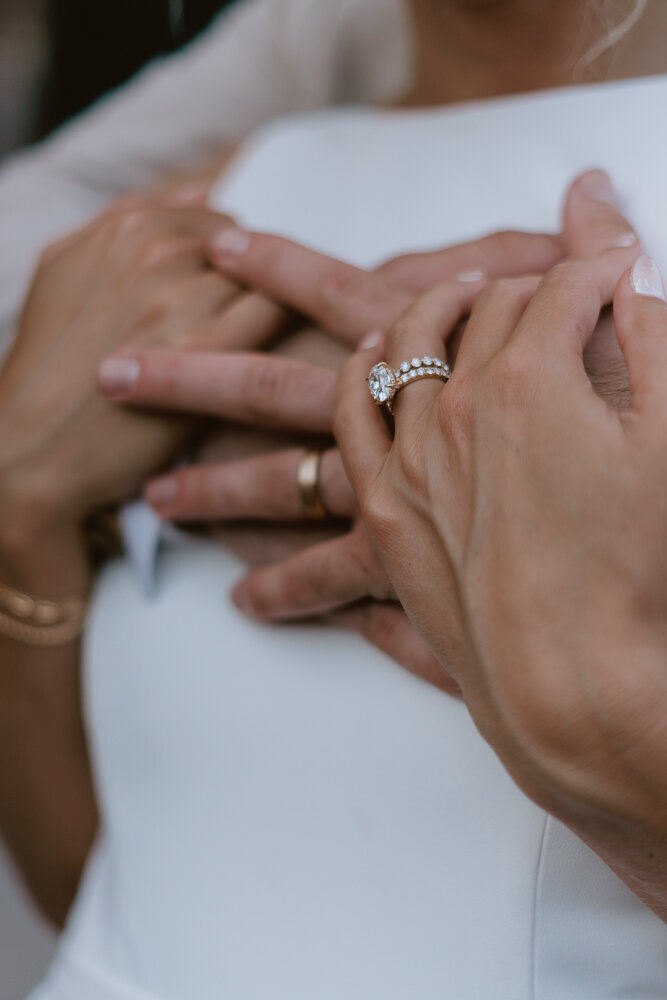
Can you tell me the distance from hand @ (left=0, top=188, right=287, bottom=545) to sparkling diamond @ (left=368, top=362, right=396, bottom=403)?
0.21 m

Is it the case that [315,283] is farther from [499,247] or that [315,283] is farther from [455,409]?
[455,409]

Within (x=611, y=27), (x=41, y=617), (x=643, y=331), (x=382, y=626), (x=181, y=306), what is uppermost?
(x=611, y=27)

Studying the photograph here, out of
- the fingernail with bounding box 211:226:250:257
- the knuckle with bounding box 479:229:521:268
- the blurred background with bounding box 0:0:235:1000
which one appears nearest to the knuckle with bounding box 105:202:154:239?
the fingernail with bounding box 211:226:250:257

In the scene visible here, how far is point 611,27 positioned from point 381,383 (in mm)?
371

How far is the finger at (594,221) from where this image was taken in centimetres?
52

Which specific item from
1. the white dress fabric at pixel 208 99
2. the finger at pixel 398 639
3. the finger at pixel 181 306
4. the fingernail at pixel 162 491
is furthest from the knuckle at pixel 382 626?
the white dress fabric at pixel 208 99

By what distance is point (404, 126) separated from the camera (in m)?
0.83

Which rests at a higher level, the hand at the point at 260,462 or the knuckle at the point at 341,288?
the knuckle at the point at 341,288

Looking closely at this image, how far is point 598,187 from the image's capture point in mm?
586

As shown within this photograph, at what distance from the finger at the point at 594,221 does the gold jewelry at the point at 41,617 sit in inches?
20.2

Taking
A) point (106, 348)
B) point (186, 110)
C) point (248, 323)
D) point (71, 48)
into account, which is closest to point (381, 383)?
point (248, 323)

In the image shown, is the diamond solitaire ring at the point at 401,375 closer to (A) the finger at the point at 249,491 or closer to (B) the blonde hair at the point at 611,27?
(A) the finger at the point at 249,491

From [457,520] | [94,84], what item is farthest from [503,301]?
[94,84]

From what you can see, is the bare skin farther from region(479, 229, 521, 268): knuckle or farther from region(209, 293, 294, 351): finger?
region(479, 229, 521, 268): knuckle
